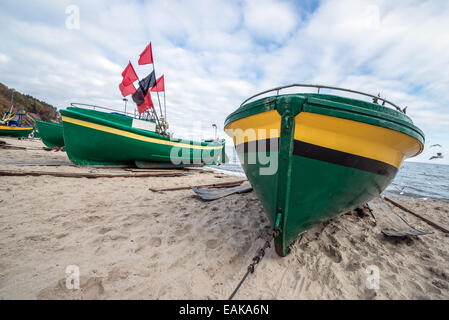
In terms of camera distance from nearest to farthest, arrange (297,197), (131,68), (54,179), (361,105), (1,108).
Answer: (361,105)
(297,197)
(54,179)
(131,68)
(1,108)

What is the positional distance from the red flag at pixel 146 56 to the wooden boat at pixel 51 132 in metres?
7.85

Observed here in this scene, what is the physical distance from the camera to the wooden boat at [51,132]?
1192 cm

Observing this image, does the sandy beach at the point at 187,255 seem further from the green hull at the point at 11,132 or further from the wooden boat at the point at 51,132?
the green hull at the point at 11,132

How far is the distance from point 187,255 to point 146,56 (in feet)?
29.8

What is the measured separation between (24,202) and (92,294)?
2.96m

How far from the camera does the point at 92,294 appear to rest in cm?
154

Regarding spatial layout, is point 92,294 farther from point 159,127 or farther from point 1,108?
point 1,108

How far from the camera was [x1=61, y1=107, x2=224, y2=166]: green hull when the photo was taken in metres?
7.06

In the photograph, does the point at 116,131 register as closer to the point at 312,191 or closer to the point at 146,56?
the point at 146,56

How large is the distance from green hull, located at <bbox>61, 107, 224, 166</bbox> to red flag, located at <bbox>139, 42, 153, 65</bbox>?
2.67m
